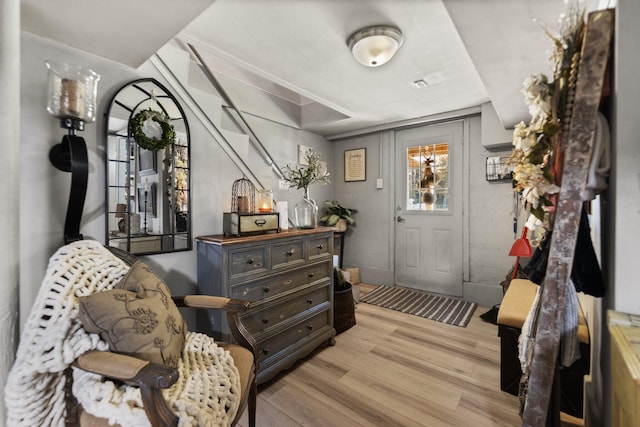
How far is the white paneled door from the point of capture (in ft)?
11.9

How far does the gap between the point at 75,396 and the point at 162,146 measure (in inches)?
54.6

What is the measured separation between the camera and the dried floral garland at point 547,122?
965mm

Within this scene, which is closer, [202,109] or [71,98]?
[71,98]

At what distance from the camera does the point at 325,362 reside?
7.21 feet

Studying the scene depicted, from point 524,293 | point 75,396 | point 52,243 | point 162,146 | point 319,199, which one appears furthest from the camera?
point 319,199

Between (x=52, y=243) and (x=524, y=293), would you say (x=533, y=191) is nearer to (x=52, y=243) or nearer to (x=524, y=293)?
(x=524, y=293)

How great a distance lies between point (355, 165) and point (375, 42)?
8.85 ft

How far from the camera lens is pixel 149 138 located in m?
1.77

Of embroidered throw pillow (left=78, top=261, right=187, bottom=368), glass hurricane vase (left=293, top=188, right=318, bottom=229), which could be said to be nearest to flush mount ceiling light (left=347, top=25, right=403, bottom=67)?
glass hurricane vase (left=293, top=188, right=318, bottom=229)

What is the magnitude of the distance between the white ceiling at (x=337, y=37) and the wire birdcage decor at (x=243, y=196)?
944mm

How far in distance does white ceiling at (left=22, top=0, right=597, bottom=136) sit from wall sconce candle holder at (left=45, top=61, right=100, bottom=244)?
0.25 meters

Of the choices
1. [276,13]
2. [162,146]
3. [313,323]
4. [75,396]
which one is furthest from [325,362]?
[276,13]

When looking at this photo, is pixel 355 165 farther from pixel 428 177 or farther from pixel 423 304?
pixel 423 304

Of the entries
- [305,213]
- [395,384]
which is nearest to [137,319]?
[305,213]
